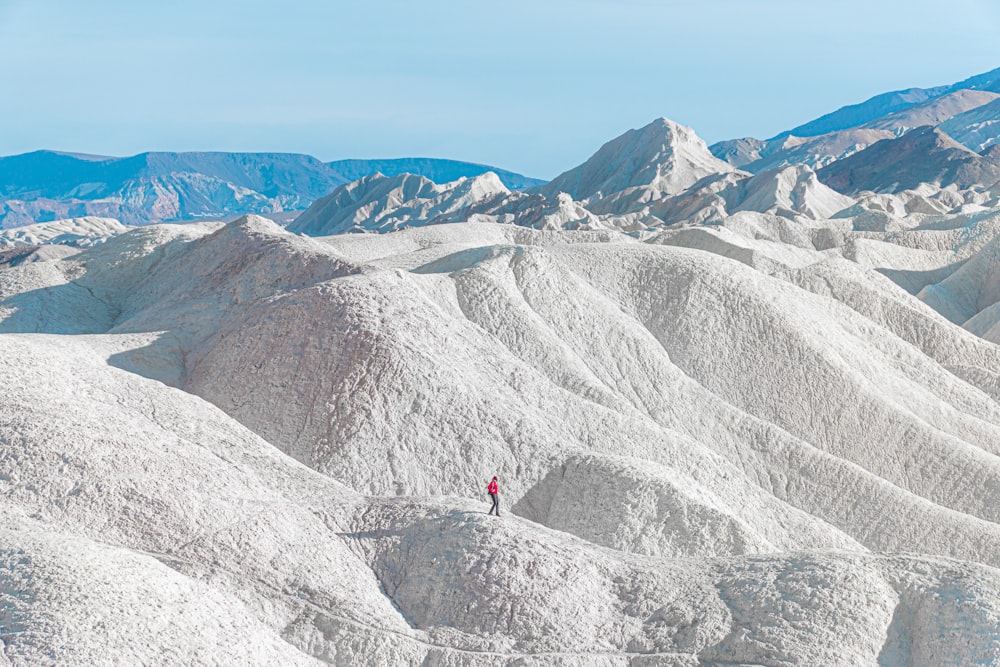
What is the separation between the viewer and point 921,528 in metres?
23.9

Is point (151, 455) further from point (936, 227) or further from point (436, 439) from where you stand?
point (936, 227)

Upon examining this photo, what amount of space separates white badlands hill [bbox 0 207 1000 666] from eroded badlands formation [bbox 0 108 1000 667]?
0.05m

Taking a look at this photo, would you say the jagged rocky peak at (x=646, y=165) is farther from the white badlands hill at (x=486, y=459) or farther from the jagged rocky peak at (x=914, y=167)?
the white badlands hill at (x=486, y=459)

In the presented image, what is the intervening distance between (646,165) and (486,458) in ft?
370

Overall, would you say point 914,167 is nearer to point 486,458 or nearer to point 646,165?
point 646,165

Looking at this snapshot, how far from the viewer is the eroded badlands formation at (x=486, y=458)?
13859 millimetres

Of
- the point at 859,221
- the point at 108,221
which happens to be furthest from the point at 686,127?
the point at 108,221

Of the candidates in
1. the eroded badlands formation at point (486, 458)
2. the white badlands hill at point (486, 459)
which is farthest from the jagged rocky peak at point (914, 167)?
the white badlands hill at point (486, 459)

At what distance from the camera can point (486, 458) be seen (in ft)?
69.3

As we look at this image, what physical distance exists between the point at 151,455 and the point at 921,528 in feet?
52.3

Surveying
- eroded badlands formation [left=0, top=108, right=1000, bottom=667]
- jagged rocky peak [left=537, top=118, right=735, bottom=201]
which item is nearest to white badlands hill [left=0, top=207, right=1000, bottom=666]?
eroded badlands formation [left=0, top=108, right=1000, bottom=667]

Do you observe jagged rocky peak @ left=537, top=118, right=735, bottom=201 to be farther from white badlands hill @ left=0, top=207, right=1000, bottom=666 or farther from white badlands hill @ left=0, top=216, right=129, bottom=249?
white badlands hill @ left=0, top=207, right=1000, bottom=666

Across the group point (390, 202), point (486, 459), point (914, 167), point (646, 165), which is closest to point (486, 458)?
point (486, 459)

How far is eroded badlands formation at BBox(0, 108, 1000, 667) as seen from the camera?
45.5 ft
